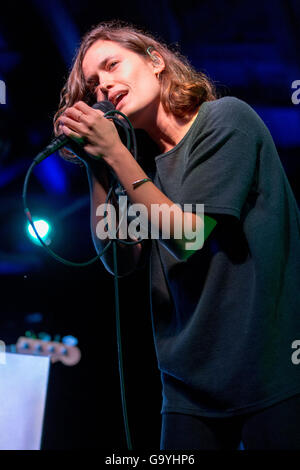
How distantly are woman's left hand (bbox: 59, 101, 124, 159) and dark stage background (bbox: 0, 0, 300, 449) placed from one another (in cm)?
127

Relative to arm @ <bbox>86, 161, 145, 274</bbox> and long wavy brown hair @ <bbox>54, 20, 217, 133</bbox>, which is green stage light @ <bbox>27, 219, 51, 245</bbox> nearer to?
long wavy brown hair @ <bbox>54, 20, 217, 133</bbox>

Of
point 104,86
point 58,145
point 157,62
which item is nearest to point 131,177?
point 58,145

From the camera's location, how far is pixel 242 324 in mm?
905

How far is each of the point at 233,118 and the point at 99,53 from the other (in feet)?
→ 1.83

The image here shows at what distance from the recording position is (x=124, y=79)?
127cm

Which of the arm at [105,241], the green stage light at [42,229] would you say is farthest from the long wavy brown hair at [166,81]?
the green stage light at [42,229]

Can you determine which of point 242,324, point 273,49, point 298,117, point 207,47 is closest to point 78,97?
point 242,324

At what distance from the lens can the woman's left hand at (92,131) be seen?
1.01m

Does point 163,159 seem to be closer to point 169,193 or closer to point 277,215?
point 169,193

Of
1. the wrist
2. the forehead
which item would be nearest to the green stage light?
the forehead

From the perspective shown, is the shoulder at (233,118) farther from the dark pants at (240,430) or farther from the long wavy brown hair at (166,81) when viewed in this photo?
the dark pants at (240,430)

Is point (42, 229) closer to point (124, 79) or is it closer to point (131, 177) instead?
point (124, 79)

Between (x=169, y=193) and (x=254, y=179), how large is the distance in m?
0.24

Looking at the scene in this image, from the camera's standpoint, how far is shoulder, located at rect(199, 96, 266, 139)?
1.02 meters
